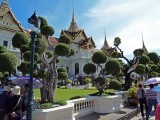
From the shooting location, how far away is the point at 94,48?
56.3 meters

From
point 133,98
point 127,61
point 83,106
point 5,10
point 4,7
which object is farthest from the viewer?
point 4,7

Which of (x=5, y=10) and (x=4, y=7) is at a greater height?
(x=4, y=7)

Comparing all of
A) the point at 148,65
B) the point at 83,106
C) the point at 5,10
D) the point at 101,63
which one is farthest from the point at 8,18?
the point at 83,106

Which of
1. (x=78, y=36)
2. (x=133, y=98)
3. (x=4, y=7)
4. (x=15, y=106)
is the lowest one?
(x=133, y=98)

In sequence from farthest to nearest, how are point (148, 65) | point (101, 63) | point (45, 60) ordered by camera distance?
point (148, 65) < point (101, 63) < point (45, 60)

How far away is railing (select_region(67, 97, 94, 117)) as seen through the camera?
9294 millimetres

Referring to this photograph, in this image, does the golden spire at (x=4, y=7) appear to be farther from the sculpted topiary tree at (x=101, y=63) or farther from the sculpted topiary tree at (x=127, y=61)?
the sculpted topiary tree at (x=101, y=63)

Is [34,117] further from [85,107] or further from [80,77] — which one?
[80,77]

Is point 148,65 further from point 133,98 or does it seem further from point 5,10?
point 5,10

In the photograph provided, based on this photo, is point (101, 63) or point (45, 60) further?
point (101, 63)

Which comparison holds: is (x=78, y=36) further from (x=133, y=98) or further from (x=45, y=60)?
(x=45, y=60)

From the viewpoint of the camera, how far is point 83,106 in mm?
9797

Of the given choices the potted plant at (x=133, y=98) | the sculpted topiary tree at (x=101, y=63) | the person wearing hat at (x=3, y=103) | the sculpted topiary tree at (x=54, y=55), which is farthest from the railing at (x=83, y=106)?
the person wearing hat at (x=3, y=103)

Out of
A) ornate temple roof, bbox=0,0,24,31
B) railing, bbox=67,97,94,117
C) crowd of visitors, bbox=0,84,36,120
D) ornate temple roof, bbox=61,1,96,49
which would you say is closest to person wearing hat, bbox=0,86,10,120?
crowd of visitors, bbox=0,84,36,120
